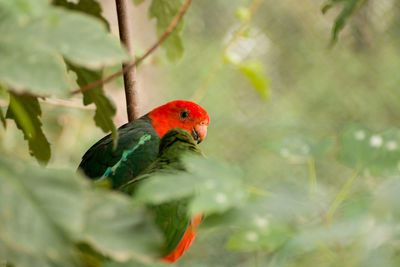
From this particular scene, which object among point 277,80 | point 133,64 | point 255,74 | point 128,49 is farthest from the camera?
point 277,80

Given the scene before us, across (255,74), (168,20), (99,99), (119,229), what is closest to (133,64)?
(99,99)

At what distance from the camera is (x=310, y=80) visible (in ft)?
8.16

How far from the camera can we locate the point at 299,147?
0.37 metres

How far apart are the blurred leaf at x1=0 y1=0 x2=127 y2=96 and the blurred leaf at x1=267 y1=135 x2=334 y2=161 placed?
0.13 meters

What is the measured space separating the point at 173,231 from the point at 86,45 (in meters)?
Result: 0.38

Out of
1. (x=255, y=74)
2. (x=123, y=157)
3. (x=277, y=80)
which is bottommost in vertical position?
(x=277, y=80)

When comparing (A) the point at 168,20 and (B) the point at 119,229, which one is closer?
(B) the point at 119,229

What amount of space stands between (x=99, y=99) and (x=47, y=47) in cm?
24

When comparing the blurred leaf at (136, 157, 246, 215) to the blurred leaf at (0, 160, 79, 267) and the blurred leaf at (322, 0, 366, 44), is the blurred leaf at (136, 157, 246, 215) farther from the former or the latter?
the blurred leaf at (322, 0, 366, 44)

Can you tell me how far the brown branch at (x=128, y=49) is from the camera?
0.75m

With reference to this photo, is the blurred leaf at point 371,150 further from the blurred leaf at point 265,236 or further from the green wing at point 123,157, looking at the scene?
the green wing at point 123,157

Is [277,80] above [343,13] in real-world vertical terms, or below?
below

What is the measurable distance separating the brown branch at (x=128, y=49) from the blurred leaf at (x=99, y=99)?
0.11 metres

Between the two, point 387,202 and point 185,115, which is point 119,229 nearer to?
point 387,202
